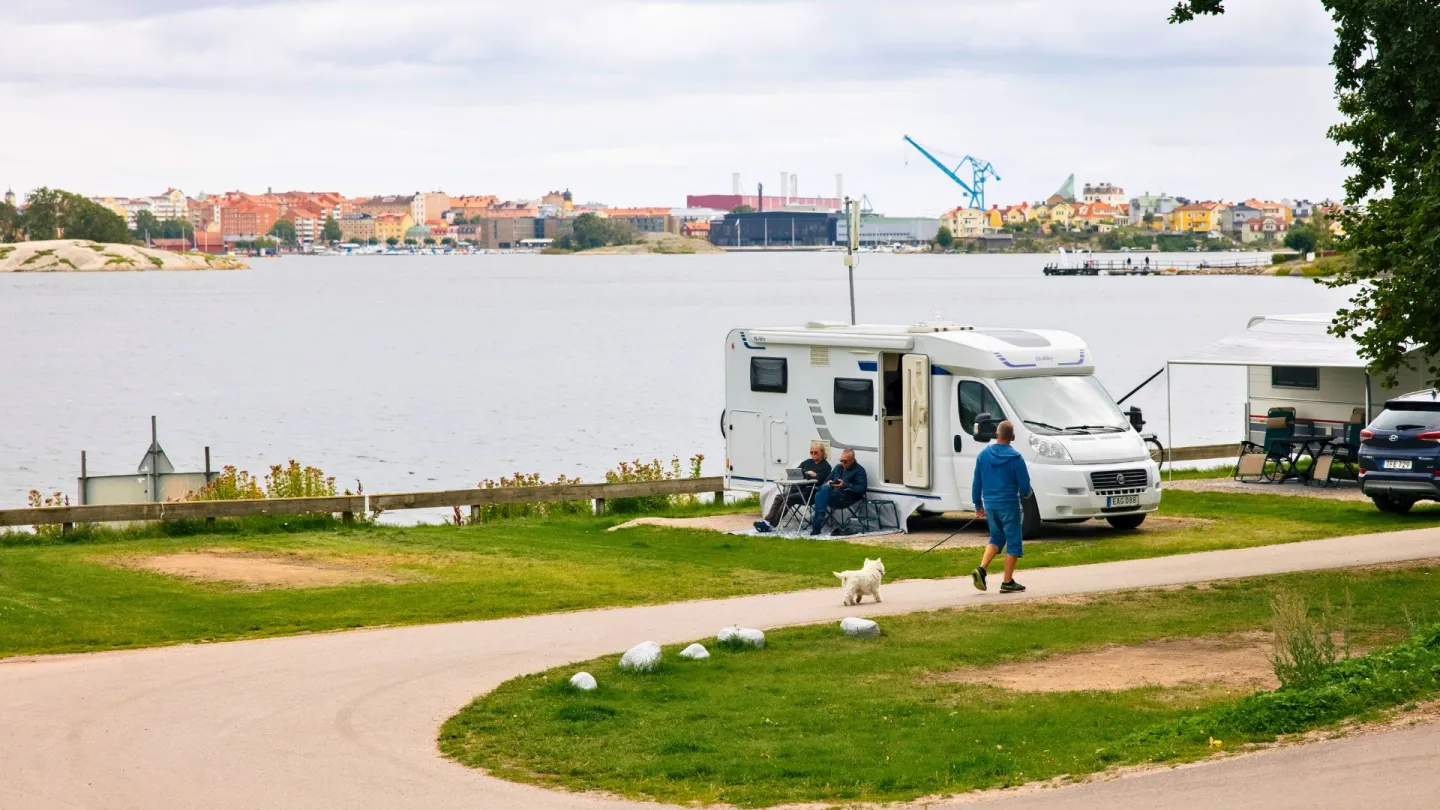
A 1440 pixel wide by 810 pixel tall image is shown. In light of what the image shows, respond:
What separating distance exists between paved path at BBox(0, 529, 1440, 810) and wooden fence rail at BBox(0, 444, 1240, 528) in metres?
7.16

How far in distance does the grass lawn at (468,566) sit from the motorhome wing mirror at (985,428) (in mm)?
1164

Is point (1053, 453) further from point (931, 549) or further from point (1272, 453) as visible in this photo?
point (1272, 453)

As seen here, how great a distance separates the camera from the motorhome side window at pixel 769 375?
22328 millimetres

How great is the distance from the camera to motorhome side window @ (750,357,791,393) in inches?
879

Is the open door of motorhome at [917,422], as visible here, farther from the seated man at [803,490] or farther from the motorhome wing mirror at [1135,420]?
the motorhome wing mirror at [1135,420]

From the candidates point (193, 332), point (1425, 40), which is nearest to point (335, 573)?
point (1425, 40)

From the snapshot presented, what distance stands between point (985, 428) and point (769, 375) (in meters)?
3.56

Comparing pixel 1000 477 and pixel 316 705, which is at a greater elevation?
pixel 1000 477

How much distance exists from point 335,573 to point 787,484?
566 cm

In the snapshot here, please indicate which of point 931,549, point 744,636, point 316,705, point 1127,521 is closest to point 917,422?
point 931,549

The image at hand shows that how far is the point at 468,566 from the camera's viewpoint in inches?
728

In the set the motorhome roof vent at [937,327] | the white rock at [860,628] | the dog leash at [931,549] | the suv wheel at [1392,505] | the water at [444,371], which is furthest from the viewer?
the water at [444,371]

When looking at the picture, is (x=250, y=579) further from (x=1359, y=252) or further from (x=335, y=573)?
(x=1359, y=252)

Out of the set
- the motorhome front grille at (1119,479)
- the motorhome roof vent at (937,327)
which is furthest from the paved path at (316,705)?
the motorhome roof vent at (937,327)
